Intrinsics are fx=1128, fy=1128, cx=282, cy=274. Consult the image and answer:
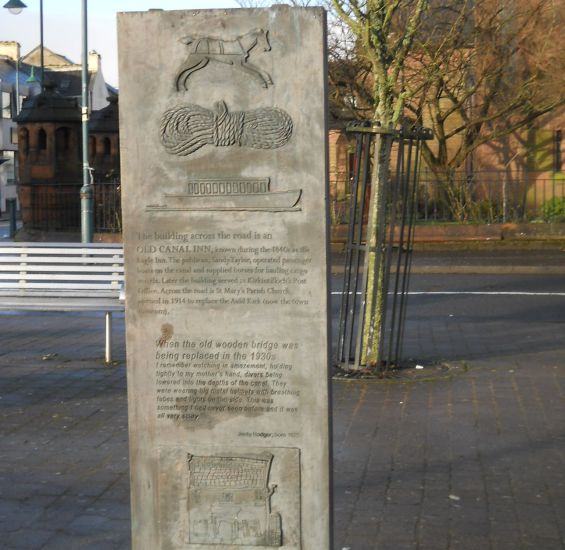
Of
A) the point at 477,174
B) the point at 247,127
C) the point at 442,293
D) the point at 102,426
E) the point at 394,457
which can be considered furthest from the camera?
the point at 477,174

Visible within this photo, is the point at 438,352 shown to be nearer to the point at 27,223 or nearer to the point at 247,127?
the point at 247,127

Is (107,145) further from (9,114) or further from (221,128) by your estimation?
(9,114)

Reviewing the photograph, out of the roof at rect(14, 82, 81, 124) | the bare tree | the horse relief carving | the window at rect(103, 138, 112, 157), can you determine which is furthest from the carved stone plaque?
the roof at rect(14, 82, 81, 124)

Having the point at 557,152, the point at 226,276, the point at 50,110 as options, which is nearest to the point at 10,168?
the point at 50,110

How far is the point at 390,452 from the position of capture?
7.15 metres

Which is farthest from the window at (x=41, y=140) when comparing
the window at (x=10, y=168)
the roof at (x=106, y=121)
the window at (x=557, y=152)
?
the window at (x=10, y=168)

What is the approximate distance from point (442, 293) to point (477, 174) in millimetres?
10500

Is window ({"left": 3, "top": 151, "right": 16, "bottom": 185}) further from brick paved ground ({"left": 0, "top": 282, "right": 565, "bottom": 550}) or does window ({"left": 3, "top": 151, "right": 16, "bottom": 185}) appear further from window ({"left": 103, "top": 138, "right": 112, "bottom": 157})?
brick paved ground ({"left": 0, "top": 282, "right": 565, "bottom": 550})

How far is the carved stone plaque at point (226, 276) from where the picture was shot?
169 inches

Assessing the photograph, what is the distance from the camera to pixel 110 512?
6047mm

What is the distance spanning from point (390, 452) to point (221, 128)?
3416 millimetres

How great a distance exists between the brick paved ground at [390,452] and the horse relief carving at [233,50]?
2.39 metres

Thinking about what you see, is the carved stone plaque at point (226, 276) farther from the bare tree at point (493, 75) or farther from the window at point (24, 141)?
the window at point (24, 141)

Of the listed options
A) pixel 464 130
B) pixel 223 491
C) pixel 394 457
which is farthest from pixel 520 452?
pixel 464 130
